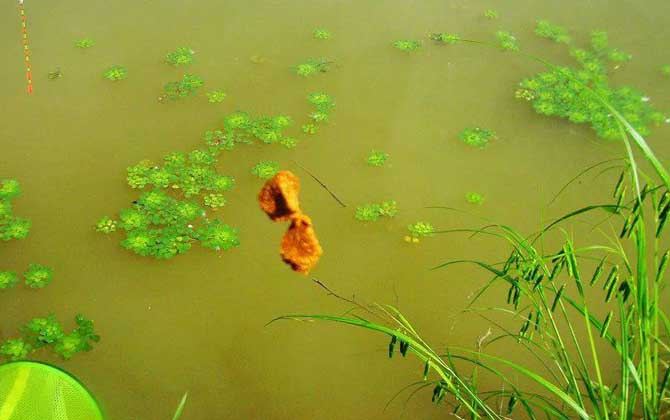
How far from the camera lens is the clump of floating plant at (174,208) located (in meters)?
2.55

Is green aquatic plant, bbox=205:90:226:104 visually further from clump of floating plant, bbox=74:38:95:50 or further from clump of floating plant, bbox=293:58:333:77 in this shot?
clump of floating plant, bbox=74:38:95:50

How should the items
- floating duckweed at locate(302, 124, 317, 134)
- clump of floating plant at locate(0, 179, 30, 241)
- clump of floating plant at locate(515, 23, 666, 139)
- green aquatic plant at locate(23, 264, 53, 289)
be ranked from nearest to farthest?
green aquatic plant at locate(23, 264, 53, 289) < clump of floating plant at locate(0, 179, 30, 241) < floating duckweed at locate(302, 124, 317, 134) < clump of floating plant at locate(515, 23, 666, 139)

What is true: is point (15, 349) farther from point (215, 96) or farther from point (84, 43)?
point (84, 43)

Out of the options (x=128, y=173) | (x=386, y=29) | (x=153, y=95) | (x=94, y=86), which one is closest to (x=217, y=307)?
(x=128, y=173)

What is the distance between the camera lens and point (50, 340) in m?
2.19

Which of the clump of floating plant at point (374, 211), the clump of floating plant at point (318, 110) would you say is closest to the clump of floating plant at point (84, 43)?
the clump of floating plant at point (318, 110)

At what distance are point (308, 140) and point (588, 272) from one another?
1617 mm

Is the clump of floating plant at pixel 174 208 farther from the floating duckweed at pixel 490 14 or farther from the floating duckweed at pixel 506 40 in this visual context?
the floating duckweed at pixel 490 14

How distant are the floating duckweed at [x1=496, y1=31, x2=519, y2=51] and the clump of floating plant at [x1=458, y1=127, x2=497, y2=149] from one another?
83 centimetres

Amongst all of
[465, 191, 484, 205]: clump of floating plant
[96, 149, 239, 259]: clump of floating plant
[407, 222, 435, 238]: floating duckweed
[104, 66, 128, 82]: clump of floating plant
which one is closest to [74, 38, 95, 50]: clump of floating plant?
[104, 66, 128, 82]: clump of floating plant

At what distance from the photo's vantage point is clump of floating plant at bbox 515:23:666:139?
3354 mm

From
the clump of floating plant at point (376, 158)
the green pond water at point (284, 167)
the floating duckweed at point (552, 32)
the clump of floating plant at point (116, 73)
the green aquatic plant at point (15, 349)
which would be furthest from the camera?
the floating duckweed at point (552, 32)

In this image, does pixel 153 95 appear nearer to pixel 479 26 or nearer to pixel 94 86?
pixel 94 86

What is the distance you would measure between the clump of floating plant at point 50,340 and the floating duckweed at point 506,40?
308 cm
